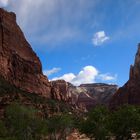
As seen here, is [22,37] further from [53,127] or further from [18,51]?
[53,127]

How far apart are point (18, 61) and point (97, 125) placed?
315 feet

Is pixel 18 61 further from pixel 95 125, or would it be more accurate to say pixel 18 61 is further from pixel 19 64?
pixel 95 125

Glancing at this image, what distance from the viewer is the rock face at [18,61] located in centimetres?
14625

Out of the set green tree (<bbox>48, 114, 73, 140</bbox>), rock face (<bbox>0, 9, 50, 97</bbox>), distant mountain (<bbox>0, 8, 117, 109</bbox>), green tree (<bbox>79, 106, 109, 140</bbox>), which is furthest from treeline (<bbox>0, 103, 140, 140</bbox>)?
rock face (<bbox>0, 9, 50, 97</bbox>)

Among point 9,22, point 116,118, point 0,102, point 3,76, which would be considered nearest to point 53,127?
A: point 0,102

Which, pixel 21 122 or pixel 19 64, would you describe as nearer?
pixel 21 122

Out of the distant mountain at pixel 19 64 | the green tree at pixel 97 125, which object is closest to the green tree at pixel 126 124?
the green tree at pixel 97 125

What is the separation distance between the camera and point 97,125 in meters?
60.0

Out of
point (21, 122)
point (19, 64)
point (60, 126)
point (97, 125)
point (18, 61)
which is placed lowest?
point (97, 125)

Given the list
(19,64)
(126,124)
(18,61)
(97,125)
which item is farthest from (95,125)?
(18,61)

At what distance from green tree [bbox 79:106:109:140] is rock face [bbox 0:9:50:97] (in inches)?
3064

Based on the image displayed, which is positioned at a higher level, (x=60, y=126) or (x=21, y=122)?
(x=60, y=126)

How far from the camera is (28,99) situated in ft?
405

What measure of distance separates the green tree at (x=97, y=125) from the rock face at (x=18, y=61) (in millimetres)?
77816
